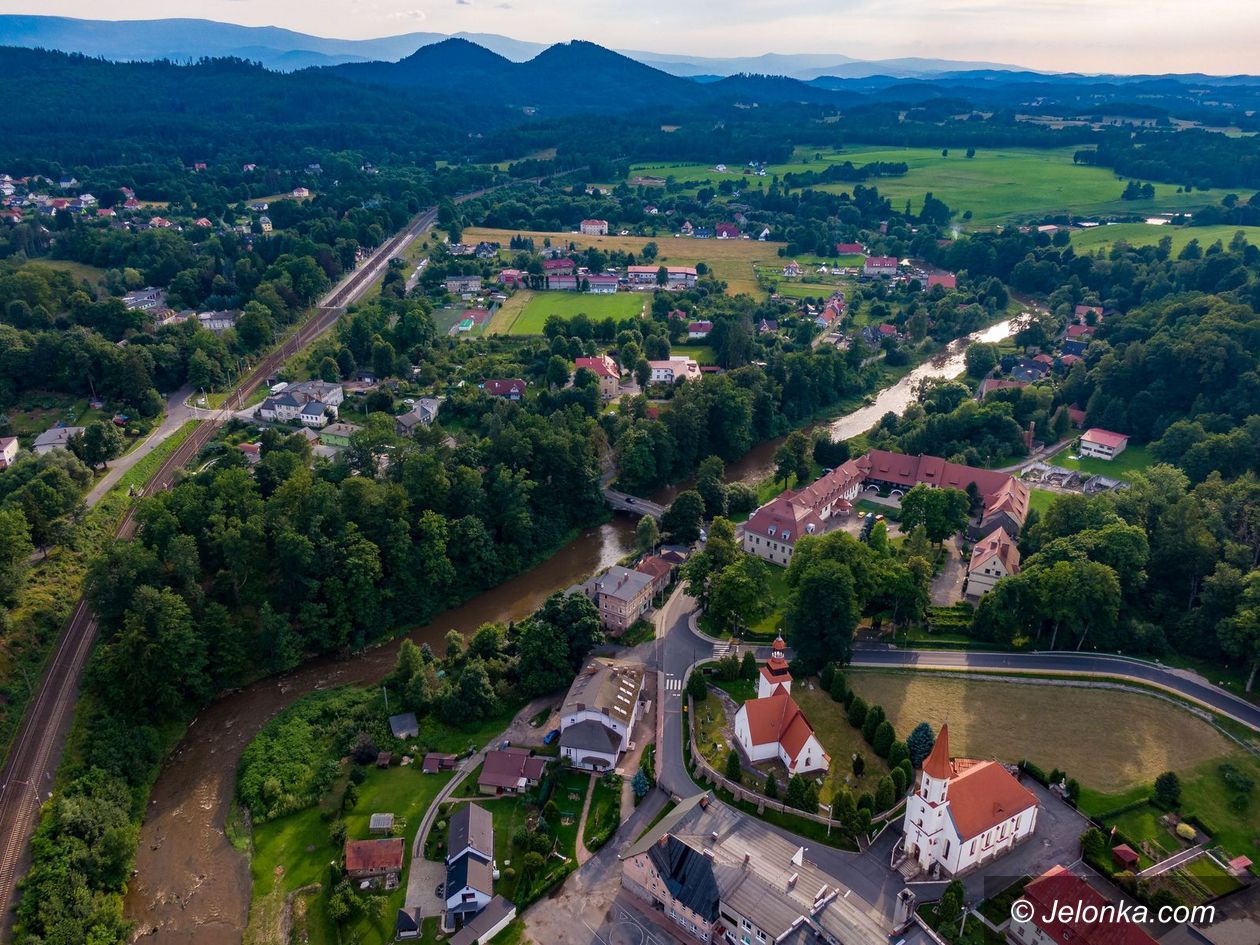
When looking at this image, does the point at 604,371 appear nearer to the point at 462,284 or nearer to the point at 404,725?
the point at 462,284

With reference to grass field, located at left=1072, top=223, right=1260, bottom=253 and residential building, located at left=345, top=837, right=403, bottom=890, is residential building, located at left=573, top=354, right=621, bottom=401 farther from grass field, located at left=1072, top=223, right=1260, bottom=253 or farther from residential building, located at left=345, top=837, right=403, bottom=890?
grass field, located at left=1072, top=223, right=1260, bottom=253

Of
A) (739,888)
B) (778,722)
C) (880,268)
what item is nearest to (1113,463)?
(778,722)

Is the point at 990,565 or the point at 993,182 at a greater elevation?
the point at 993,182

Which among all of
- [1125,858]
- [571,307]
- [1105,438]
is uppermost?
[1125,858]

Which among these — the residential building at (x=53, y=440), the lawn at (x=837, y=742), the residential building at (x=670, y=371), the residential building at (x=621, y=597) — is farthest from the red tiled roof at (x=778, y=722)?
the residential building at (x=53, y=440)

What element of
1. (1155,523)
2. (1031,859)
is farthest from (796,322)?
(1031,859)

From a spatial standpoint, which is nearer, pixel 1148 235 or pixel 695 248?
pixel 1148 235

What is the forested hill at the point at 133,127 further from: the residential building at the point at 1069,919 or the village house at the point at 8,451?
the residential building at the point at 1069,919
